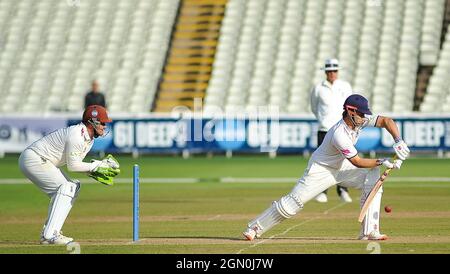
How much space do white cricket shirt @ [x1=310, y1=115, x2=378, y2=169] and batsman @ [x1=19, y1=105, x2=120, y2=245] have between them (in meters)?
2.25

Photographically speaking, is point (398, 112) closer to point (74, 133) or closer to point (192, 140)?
point (192, 140)

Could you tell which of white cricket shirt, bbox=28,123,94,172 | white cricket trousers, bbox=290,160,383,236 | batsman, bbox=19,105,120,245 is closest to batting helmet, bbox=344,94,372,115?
white cricket trousers, bbox=290,160,383,236

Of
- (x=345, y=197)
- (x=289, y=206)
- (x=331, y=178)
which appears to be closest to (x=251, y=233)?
(x=289, y=206)

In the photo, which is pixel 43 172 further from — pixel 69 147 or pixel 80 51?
pixel 80 51

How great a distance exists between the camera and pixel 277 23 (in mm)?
36031

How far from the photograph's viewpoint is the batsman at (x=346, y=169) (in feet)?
38.8

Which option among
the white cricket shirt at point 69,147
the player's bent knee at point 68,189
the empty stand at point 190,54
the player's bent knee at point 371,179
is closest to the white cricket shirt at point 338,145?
the player's bent knee at point 371,179

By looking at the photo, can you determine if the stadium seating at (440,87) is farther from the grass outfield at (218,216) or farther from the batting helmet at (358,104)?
A: the batting helmet at (358,104)

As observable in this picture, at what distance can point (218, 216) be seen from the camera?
51.5 feet

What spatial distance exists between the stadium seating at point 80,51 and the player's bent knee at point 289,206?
22.7m

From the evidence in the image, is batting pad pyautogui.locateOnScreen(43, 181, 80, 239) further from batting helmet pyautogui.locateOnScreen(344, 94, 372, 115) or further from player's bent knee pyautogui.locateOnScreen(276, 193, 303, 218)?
batting helmet pyautogui.locateOnScreen(344, 94, 372, 115)

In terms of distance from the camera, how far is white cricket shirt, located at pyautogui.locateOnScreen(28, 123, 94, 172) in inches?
468

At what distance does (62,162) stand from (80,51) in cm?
2537

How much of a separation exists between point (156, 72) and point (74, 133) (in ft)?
79.2
